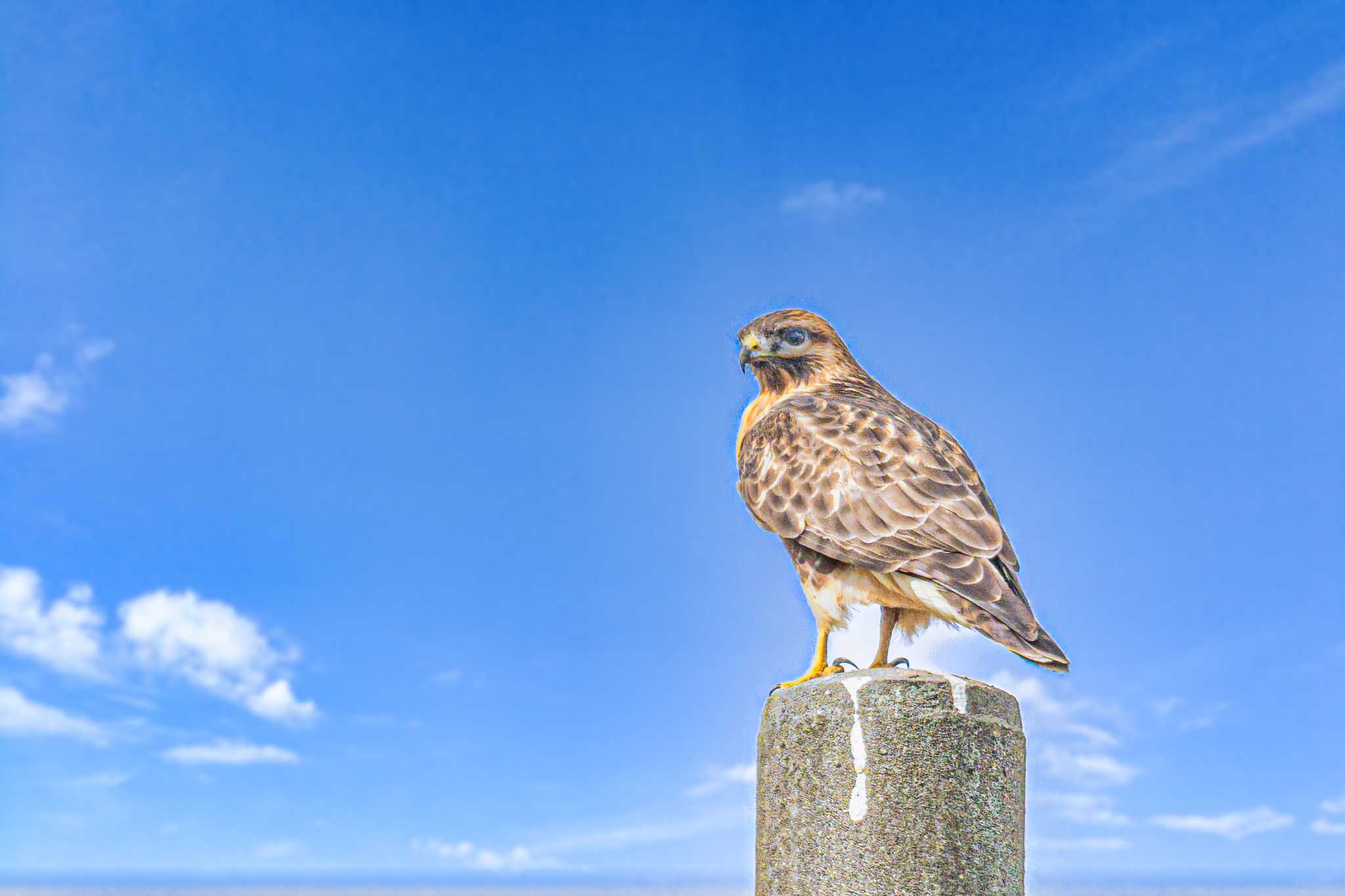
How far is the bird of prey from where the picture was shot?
21.9ft

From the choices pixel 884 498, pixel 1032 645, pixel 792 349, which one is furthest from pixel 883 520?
pixel 792 349

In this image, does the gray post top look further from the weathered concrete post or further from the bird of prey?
the bird of prey

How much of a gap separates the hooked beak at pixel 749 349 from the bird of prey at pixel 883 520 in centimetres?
60

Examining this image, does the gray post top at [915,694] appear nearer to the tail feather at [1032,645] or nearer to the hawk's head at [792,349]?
the tail feather at [1032,645]

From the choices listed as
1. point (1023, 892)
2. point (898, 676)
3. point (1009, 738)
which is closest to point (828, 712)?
point (898, 676)

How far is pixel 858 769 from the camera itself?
19.8 feet

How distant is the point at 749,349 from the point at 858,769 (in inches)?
154

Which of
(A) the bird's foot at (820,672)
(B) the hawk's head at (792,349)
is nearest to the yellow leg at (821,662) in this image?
(A) the bird's foot at (820,672)

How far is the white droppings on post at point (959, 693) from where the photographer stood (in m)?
6.13

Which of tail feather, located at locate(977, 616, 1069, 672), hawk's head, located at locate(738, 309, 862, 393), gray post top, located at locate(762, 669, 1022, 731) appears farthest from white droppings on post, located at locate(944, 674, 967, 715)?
hawk's head, located at locate(738, 309, 862, 393)

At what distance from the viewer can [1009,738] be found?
6293 millimetres

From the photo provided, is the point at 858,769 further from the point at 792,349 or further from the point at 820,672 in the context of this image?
the point at 792,349

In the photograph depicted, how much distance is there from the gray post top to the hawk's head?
318 cm

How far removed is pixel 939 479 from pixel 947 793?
2.13m
